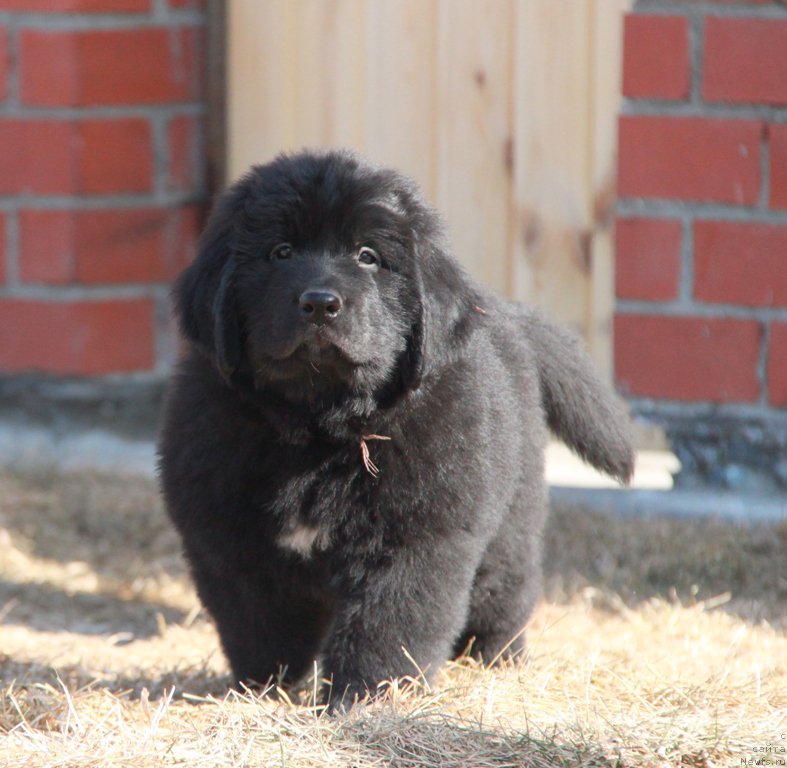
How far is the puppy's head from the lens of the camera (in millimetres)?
2570

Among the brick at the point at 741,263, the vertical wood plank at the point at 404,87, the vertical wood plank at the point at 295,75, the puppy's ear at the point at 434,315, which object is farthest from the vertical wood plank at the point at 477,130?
the puppy's ear at the point at 434,315

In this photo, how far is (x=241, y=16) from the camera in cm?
455

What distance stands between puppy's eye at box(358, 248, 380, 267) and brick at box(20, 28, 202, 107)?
2.15m

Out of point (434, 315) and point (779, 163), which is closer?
point (434, 315)

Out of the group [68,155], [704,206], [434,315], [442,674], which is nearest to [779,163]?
[704,206]

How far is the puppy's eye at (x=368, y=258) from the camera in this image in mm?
2654

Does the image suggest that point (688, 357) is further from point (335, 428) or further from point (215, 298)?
point (215, 298)

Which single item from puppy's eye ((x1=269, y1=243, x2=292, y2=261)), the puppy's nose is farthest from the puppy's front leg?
puppy's eye ((x1=269, y1=243, x2=292, y2=261))

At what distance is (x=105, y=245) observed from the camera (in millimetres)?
4570

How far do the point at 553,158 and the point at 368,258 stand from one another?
190 centimetres

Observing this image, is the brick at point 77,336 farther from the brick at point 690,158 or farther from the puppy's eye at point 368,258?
the puppy's eye at point 368,258

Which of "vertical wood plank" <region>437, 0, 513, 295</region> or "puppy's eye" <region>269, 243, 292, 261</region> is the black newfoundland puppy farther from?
"vertical wood plank" <region>437, 0, 513, 295</region>

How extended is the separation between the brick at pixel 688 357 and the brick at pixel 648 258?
0.09 metres

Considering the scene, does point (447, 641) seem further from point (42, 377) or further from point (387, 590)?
point (42, 377)
